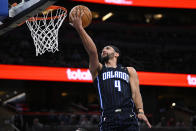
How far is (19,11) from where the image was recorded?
6.00m

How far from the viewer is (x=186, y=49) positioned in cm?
2278

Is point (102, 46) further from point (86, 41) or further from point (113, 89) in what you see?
point (86, 41)

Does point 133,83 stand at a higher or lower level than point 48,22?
lower

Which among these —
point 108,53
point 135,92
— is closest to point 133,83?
point 135,92

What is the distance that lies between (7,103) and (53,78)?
2.62m

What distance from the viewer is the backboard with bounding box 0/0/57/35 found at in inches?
228

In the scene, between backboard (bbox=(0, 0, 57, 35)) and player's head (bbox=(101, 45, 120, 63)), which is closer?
player's head (bbox=(101, 45, 120, 63))

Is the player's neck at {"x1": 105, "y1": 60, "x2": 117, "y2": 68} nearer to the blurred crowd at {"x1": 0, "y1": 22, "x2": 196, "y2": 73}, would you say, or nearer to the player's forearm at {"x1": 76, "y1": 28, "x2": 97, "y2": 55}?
the player's forearm at {"x1": 76, "y1": 28, "x2": 97, "y2": 55}

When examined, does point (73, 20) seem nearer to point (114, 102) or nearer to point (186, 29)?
point (114, 102)

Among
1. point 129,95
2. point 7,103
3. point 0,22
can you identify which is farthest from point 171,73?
point 129,95

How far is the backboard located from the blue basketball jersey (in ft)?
6.50

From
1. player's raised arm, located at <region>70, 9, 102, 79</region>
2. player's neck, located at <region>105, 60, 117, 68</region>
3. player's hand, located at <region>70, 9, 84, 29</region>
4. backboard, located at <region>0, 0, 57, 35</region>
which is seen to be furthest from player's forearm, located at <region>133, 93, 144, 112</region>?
backboard, located at <region>0, 0, 57, 35</region>

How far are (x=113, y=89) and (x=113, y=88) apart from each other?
0.04ft

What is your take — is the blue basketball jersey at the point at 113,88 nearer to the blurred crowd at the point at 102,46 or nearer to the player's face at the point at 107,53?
the player's face at the point at 107,53
